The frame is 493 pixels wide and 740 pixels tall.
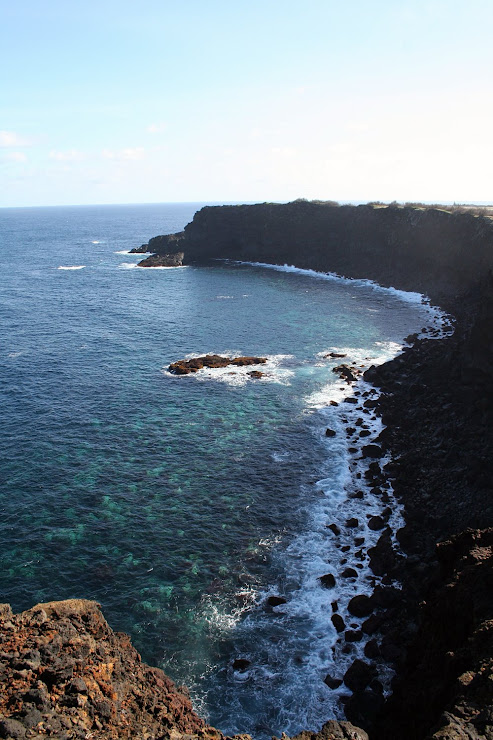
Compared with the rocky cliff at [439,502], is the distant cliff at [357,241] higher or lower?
higher

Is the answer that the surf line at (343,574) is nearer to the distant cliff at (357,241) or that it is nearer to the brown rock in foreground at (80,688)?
the brown rock in foreground at (80,688)

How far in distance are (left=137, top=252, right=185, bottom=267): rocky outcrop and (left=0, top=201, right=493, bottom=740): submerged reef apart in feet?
292

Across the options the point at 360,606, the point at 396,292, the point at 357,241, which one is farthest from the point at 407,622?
the point at 357,241

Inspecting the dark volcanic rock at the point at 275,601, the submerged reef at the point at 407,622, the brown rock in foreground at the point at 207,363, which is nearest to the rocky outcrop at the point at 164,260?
the brown rock in foreground at the point at 207,363

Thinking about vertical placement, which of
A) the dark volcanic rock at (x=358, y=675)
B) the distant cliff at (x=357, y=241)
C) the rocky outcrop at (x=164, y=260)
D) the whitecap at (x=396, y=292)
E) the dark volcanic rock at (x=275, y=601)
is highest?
the distant cliff at (x=357, y=241)

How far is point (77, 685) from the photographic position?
55.0 ft

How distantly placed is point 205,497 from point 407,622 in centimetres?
1693

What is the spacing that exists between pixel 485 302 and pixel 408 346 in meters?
21.5

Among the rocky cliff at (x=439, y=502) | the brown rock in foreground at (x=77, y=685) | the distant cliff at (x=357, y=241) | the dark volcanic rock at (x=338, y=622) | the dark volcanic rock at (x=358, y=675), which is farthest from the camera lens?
the distant cliff at (x=357, y=241)

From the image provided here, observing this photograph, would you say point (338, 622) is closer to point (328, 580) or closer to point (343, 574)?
point (328, 580)

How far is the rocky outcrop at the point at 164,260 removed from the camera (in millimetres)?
142250

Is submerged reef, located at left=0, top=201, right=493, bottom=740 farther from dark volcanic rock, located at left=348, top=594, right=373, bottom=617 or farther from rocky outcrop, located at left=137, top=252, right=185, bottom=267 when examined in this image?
rocky outcrop, located at left=137, top=252, right=185, bottom=267

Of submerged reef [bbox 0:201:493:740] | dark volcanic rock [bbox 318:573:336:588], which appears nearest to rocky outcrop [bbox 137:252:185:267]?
submerged reef [bbox 0:201:493:740]

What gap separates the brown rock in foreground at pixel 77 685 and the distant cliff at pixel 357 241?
71.8 metres
